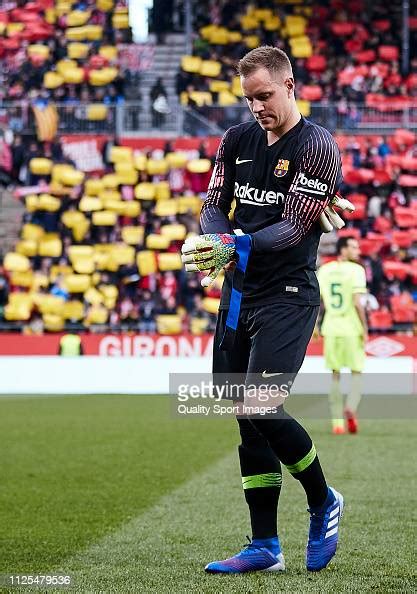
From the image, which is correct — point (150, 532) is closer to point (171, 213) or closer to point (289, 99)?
point (289, 99)

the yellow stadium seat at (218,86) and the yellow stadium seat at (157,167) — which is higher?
the yellow stadium seat at (218,86)

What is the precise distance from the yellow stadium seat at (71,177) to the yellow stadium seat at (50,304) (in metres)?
3.26

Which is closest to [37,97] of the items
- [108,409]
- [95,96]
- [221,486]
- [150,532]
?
[95,96]

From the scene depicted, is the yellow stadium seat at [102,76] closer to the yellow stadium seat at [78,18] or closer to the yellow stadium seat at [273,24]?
the yellow stadium seat at [78,18]

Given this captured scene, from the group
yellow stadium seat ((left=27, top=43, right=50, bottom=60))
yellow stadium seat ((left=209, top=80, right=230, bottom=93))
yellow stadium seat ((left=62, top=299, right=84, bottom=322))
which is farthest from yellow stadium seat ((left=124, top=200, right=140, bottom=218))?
yellow stadium seat ((left=27, top=43, right=50, bottom=60))

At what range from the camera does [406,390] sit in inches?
714

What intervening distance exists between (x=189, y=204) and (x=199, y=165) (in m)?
0.87

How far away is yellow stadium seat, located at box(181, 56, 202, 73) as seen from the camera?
90.0 feet

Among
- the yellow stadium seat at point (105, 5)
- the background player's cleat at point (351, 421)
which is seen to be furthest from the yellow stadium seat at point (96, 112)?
the background player's cleat at point (351, 421)

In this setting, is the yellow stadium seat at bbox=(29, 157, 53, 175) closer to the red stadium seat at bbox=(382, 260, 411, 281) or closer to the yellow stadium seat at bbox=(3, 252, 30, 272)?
the yellow stadium seat at bbox=(3, 252, 30, 272)

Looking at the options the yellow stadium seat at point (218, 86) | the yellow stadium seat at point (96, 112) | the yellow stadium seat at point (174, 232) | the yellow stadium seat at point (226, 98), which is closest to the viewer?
the yellow stadium seat at point (174, 232)

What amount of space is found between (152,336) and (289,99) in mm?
15482

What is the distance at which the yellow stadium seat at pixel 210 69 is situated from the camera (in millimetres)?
27391

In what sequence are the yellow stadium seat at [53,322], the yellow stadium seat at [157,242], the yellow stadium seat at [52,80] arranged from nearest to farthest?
1. the yellow stadium seat at [53,322]
2. the yellow stadium seat at [157,242]
3. the yellow stadium seat at [52,80]
